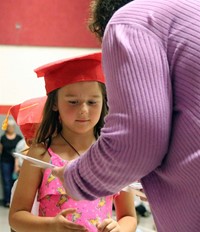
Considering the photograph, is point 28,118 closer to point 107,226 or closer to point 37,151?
point 37,151

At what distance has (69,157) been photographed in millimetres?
1440

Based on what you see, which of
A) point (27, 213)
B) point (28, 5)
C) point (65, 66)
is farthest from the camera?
point (28, 5)

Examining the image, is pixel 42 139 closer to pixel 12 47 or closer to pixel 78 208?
pixel 78 208

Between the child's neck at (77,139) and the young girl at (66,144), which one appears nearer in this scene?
the young girl at (66,144)

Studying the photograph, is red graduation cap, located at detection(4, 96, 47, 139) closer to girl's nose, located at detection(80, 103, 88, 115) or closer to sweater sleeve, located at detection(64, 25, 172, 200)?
girl's nose, located at detection(80, 103, 88, 115)

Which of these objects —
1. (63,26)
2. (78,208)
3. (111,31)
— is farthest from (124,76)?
(63,26)

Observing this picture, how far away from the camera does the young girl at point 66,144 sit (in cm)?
135

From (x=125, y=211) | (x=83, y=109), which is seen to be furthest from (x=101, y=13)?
(x=125, y=211)

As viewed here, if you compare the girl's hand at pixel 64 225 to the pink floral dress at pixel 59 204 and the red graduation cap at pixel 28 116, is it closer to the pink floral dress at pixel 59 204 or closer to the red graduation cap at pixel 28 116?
the pink floral dress at pixel 59 204

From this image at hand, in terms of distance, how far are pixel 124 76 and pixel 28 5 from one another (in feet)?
14.8

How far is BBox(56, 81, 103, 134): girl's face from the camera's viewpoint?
1403 mm

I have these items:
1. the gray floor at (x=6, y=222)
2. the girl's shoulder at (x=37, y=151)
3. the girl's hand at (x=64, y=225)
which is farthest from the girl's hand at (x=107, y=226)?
the gray floor at (x=6, y=222)

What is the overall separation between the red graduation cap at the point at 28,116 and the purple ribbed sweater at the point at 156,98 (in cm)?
84

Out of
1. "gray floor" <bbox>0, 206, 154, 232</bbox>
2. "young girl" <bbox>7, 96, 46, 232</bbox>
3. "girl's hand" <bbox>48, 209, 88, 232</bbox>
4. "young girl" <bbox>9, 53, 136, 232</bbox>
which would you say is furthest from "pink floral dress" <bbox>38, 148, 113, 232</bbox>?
"gray floor" <bbox>0, 206, 154, 232</bbox>
